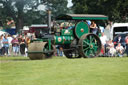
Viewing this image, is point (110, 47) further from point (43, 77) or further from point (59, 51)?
point (43, 77)

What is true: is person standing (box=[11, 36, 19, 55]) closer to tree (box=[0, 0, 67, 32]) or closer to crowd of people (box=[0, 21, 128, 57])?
crowd of people (box=[0, 21, 128, 57])

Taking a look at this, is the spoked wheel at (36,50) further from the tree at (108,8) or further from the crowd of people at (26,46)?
the tree at (108,8)

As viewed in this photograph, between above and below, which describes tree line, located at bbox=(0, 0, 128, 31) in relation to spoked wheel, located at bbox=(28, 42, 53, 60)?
above

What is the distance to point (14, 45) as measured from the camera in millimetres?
28406

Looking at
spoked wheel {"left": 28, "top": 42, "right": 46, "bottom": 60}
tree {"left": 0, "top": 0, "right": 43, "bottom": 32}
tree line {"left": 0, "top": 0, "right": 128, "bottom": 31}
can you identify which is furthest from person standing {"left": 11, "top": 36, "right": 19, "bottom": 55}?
tree {"left": 0, "top": 0, "right": 43, "bottom": 32}

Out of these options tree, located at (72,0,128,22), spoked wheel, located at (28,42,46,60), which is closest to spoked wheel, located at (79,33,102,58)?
spoked wheel, located at (28,42,46,60)

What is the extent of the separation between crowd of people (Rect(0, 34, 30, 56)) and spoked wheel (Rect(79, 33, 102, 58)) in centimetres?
720

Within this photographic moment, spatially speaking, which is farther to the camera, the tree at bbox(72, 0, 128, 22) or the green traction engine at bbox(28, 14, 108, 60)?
the tree at bbox(72, 0, 128, 22)

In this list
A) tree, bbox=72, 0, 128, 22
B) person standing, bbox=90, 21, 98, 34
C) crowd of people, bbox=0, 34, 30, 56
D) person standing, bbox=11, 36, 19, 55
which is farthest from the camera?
tree, bbox=72, 0, 128, 22

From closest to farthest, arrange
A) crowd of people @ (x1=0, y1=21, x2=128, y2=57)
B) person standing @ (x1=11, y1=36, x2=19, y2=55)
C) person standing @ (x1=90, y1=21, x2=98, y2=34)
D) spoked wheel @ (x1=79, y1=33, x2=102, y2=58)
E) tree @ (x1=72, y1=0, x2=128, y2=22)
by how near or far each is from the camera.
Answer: spoked wheel @ (x1=79, y1=33, x2=102, y2=58)
person standing @ (x1=90, y1=21, x2=98, y2=34)
crowd of people @ (x1=0, y1=21, x2=128, y2=57)
person standing @ (x1=11, y1=36, x2=19, y2=55)
tree @ (x1=72, y1=0, x2=128, y2=22)

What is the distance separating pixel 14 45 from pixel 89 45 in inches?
352

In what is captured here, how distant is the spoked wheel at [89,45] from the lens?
2011cm

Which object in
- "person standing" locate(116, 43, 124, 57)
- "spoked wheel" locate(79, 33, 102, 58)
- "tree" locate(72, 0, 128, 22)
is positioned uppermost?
"tree" locate(72, 0, 128, 22)

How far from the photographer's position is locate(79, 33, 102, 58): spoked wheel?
66.0ft
